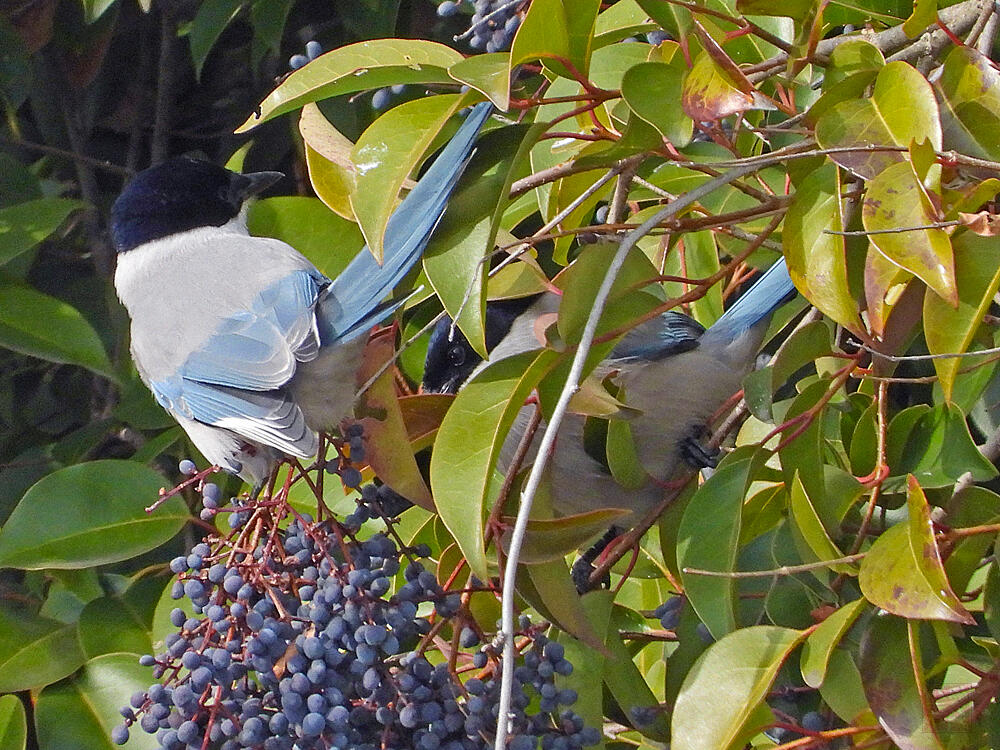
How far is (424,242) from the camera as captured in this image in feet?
4.04

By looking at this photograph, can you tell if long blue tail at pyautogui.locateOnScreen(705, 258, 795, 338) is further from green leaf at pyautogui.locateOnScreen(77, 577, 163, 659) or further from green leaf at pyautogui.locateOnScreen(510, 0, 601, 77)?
green leaf at pyautogui.locateOnScreen(77, 577, 163, 659)

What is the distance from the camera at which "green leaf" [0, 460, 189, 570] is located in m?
1.80

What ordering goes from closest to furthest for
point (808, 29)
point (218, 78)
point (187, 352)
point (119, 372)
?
point (808, 29) < point (187, 352) < point (119, 372) < point (218, 78)

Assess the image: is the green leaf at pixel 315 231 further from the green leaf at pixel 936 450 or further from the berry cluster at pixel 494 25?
the green leaf at pixel 936 450

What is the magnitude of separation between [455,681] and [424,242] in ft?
1.51

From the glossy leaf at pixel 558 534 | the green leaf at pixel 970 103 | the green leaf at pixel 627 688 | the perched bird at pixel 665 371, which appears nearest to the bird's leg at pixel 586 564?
the perched bird at pixel 665 371

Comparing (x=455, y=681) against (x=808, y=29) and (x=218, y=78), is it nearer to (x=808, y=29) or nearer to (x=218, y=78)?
(x=808, y=29)

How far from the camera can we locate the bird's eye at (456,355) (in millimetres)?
2041

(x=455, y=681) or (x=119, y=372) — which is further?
(x=119, y=372)

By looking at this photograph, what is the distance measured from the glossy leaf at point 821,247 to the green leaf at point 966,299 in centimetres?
7

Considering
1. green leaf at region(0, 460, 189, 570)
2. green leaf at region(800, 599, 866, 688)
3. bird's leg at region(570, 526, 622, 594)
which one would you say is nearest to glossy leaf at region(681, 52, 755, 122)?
green leaf at region(800, 599, 866, 688)

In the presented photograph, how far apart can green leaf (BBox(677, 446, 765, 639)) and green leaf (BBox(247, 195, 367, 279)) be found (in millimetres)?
880

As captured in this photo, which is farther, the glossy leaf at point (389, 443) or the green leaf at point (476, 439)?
the glossy leaf at point (389, 443)

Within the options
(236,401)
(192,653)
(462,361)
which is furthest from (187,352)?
(192,653)
